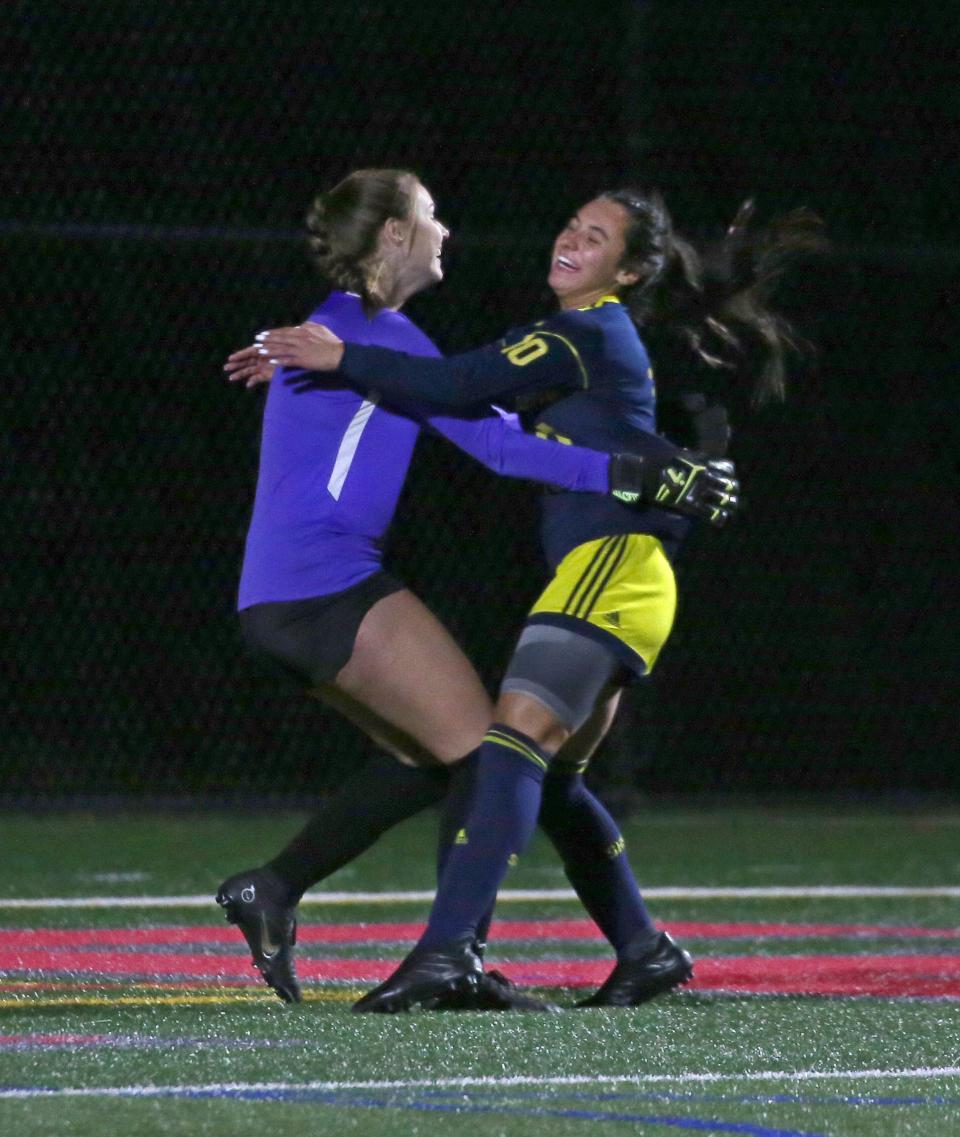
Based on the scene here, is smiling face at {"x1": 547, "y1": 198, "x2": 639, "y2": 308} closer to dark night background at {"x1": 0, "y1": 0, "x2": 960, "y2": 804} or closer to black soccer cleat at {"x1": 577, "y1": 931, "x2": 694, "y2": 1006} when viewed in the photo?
black soccer cleat at {"x1": 577, "y1": 931, "x2": 694, "y2": 1006}

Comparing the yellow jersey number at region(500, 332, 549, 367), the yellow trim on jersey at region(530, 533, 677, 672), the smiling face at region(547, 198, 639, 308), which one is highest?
the smiling face at region(547, 198, 639, 308)

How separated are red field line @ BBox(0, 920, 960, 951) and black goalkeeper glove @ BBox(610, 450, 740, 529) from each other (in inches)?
78.9

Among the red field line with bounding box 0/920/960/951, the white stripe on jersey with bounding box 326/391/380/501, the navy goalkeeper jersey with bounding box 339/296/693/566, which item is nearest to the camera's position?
the navy goalkeeper jersey with bounding box 339/296/693/566

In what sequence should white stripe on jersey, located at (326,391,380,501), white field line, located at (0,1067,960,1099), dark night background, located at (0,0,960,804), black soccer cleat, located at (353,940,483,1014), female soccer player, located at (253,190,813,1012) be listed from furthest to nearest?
1. dark night background, located at (0,0,960,804)
2. white stripe on jersey, located at (326,391,380,501)
3. female soccer player, located at (253,190,813,1012)
4. black soccer cleat, located at (353,940,483,1014)
5. white field line, located at (0,1067,960,1099)

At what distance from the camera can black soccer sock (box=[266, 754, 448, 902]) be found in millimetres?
5055

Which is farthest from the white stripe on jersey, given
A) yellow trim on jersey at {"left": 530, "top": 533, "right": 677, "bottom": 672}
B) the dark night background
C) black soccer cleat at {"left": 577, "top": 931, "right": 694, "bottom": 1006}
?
the dark night background

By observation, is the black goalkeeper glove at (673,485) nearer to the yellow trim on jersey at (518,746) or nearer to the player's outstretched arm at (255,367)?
the yellow trim on jersey at (518,746)

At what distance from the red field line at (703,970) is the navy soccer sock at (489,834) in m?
0.87

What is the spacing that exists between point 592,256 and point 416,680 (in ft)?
3.34

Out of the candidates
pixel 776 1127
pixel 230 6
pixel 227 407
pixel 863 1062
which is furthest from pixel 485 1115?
pixel 230 6

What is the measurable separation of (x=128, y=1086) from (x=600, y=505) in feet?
5.78

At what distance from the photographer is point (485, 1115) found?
11.5ft

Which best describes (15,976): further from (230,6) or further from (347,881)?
(230,6)

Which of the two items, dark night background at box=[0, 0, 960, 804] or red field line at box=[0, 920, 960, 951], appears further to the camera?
dark night background at box=[0, 0, 960, 804]
